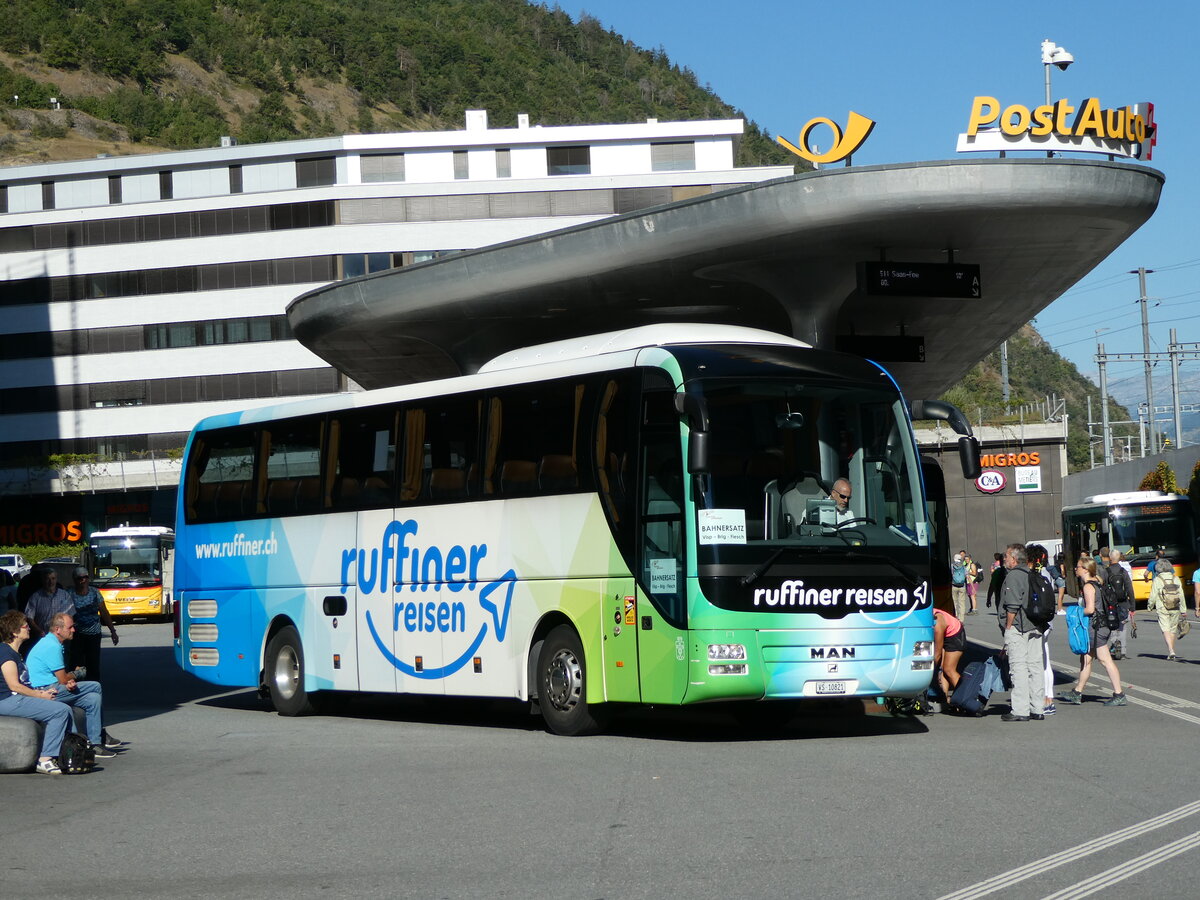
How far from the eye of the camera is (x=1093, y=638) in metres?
18.2

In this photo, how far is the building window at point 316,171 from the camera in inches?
2795

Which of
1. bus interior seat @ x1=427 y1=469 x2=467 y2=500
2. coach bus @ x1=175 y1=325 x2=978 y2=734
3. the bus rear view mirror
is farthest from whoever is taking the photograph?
bus interior seat @ x1=427 y1=469 x2=467 y2=500

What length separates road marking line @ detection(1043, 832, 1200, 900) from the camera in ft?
23.5

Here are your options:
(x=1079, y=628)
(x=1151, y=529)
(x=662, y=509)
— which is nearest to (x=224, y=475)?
(x=662, y=509)

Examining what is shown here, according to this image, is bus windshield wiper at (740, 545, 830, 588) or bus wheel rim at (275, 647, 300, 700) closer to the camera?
bus windshield wiper at (740, 545, 830, 588)

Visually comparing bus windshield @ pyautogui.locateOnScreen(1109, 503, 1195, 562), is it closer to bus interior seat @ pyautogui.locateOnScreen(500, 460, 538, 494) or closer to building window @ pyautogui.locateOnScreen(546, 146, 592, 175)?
building window @ pyautogui.locateOnScreen(546, 146, 592, 175)

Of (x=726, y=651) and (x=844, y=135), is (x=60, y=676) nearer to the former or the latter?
(x=726, y=651)

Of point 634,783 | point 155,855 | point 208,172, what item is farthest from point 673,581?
point 208,172

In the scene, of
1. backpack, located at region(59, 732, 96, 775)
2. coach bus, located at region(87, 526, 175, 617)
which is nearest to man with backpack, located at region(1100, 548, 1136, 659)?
backpack, located at region(59, 732, 96, 775)

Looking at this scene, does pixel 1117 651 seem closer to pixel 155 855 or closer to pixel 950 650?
pixel 950 650

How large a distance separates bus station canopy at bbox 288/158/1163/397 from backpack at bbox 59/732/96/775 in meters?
10.5

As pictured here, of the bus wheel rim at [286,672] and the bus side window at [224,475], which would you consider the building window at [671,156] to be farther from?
the bus wheel rim at [286,672]

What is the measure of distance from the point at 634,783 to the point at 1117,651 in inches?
658

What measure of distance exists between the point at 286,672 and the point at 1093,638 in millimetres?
9152
